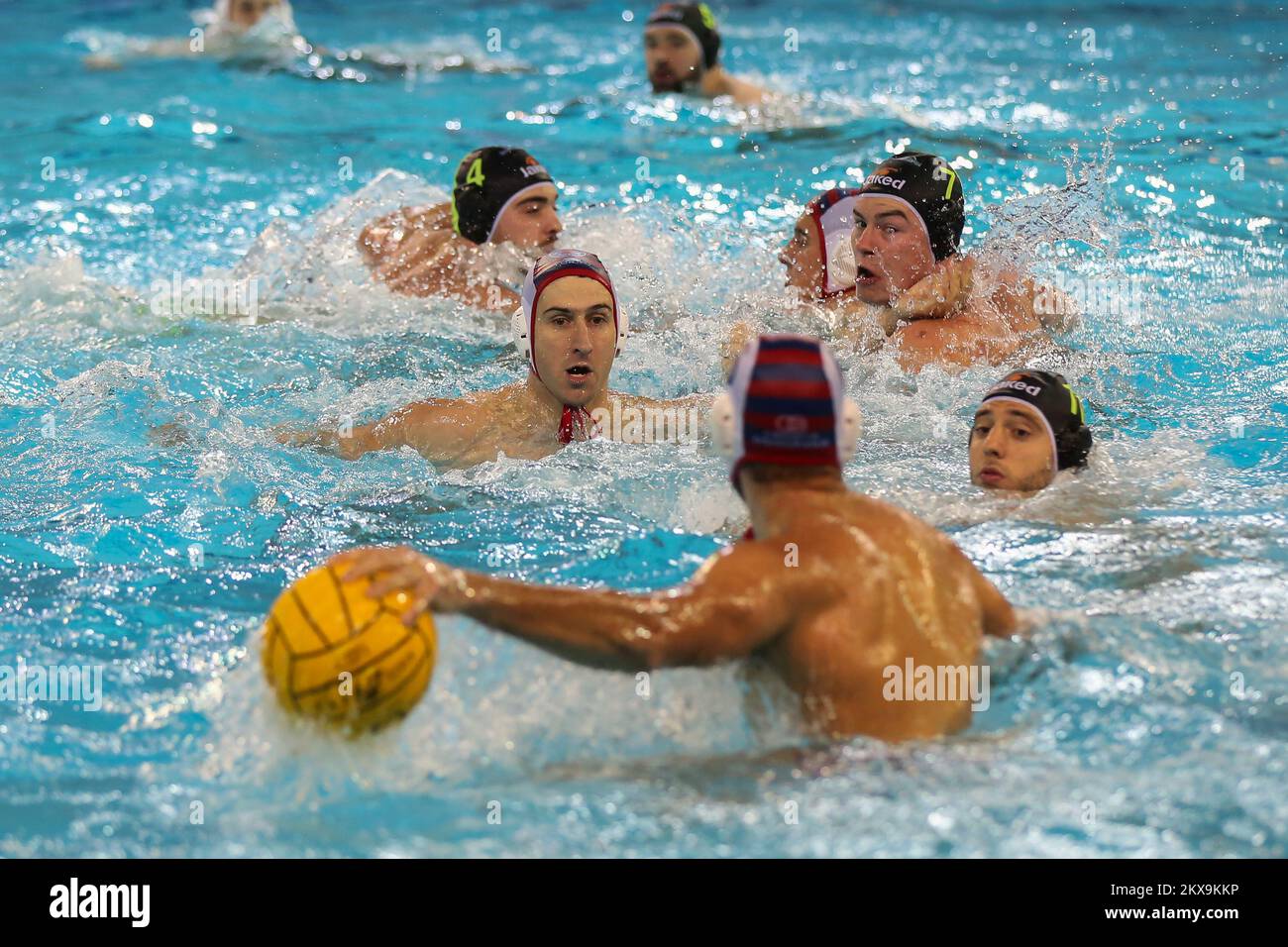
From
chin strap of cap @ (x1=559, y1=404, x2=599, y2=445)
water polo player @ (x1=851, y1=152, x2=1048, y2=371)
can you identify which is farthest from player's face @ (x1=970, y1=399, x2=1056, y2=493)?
chin strap of cap @ (x1=559, y1=404, x2=599, y2=445)

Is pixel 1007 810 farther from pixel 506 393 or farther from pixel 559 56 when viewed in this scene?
pixel 559 56

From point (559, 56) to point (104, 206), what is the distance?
4.32m

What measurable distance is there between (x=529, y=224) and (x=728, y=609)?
3912 millimetres

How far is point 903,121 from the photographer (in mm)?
8469

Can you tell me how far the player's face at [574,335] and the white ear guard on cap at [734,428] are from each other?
68.0 inches

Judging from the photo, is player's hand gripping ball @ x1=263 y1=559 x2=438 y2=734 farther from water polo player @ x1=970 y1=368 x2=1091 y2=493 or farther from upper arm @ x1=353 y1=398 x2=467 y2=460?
water polo player @ x1=970 y1=368 x2=1091 y2=493

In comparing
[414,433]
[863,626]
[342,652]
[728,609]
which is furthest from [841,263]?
[342,652]

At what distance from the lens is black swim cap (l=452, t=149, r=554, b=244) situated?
6.12 meters

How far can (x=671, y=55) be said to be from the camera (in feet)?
29.2

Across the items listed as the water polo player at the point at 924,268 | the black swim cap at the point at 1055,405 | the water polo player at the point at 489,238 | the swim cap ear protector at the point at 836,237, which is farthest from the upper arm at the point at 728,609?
the water polo player at the point at 489,238

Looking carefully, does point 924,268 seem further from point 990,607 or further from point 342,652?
point 342,652

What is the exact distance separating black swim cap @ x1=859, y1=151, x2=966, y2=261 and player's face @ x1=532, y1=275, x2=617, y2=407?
1.48m
